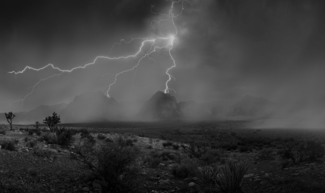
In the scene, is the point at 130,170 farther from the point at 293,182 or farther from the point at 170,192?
the point at 293,182

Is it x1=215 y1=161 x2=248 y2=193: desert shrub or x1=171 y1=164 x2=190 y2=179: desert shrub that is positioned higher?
x1=215 y1=161 x2=248 y2=193: desert shrub

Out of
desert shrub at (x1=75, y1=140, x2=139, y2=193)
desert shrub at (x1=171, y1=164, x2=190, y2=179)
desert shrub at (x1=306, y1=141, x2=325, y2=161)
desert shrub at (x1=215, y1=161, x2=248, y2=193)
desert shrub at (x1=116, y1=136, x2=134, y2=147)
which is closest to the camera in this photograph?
desert shrub at (x1=215, y1=161, x2=248, y2=193)

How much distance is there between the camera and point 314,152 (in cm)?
1159

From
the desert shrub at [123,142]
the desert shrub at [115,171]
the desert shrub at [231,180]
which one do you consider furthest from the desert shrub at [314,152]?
the desert shrub at [123,142]

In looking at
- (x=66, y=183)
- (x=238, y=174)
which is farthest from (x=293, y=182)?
(x=66, y=183)

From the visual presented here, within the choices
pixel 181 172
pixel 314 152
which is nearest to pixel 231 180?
pixel 181 172

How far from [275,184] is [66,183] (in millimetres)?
7374

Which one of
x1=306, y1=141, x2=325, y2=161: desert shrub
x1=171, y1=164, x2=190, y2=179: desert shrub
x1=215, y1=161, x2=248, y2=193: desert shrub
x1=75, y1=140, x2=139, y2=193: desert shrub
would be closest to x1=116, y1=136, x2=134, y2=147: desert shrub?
x1=75, y1=140, x2=139, y2=193: desert shrub

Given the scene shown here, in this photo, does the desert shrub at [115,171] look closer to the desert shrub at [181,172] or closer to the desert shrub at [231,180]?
the desert shrub at [231,180]

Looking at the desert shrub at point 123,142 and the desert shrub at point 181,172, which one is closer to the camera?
the desert shrub at point 123,142

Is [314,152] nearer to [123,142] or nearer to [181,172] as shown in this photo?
[181,172]

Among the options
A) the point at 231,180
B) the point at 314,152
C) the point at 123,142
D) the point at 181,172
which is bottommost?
the point at 181,172

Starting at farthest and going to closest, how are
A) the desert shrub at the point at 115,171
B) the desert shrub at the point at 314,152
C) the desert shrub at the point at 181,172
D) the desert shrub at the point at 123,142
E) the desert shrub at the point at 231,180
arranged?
the desert shrub at the point at 314,152 < the desert shrub at the point at 181,172 < the desert shrub at the point at 123,142 < the desert shrub at the point at 115,171 < the desert shrub at the point at 231,180

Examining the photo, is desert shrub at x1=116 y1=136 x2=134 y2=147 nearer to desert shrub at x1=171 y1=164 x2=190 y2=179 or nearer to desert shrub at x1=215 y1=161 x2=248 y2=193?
desert shrub at x1=171 y1=164 x2=190 y2=179
